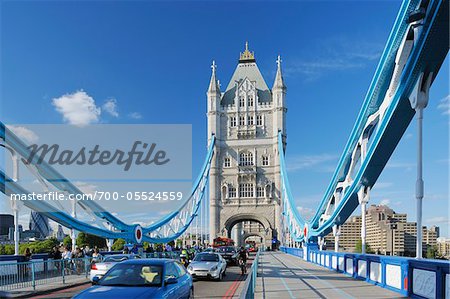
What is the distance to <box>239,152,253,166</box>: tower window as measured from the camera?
74.4 meters

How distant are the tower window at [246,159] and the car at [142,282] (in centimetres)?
6561

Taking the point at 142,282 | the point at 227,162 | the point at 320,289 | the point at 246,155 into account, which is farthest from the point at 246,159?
the point at 142,282

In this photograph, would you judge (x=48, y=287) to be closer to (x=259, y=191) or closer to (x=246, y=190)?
(x=246, y=190)

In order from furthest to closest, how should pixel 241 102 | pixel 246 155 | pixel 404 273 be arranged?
pixel 241 102 < pixel 246 155 < pixel 404 273

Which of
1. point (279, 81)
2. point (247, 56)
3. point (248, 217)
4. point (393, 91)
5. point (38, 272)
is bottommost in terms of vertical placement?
point (248, 217)

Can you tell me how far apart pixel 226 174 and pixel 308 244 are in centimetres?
4142

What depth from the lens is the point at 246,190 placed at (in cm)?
7319

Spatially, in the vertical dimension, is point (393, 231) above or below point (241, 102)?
below

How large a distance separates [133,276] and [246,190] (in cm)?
6588

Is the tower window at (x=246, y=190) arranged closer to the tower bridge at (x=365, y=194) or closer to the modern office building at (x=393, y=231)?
the tower bridge at (x=365, y=194)

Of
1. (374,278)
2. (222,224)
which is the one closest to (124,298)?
(374,278)

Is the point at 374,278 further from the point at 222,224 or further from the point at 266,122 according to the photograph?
the point at 266,122

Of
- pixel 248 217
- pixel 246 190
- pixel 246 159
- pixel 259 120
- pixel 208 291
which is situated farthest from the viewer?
pixel 259 120

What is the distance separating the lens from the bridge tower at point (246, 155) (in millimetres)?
72125
